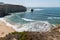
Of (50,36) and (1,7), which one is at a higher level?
(50,36)

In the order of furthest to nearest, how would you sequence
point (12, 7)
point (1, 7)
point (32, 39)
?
point (12, 7), point (1, 7), point (32, 39)

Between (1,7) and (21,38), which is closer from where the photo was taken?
(21,38)

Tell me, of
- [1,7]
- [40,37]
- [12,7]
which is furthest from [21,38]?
[12,7]

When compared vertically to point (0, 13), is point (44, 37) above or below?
above

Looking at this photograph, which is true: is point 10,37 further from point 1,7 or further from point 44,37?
point 1,7

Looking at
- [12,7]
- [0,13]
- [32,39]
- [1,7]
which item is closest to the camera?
[32,39]

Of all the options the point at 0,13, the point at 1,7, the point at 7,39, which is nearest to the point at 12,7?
the point at 1,7

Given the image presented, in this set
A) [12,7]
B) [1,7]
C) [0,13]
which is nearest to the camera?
[0,13]

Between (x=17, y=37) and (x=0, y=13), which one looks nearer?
(x=17, y=37)

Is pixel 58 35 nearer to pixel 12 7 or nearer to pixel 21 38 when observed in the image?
pixel 21 38
